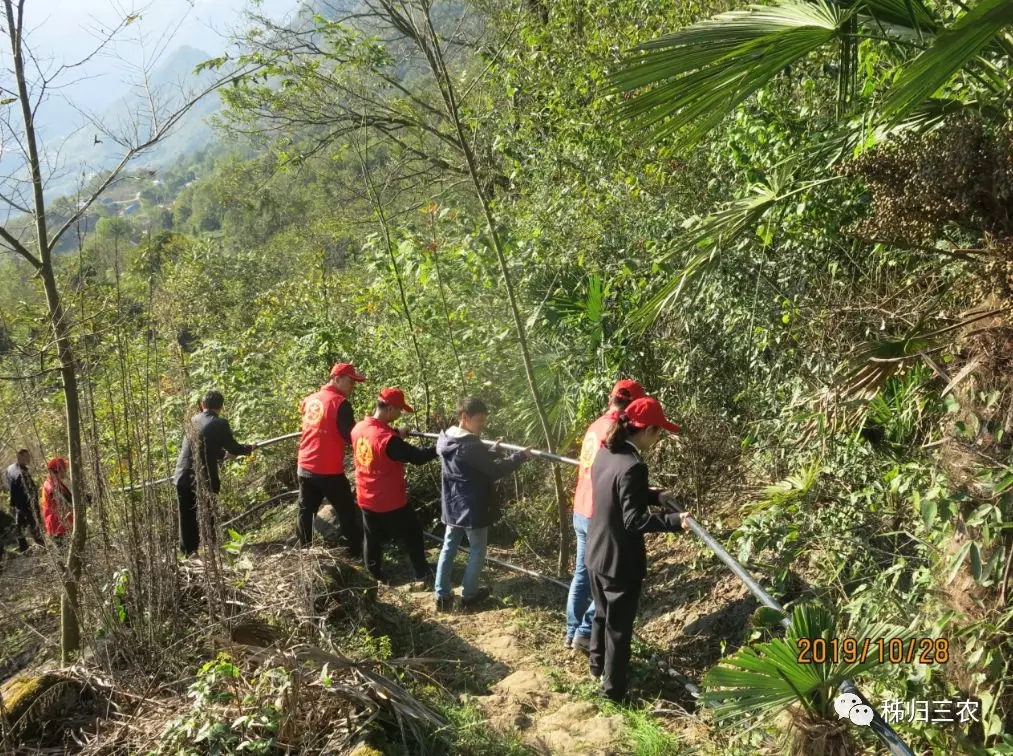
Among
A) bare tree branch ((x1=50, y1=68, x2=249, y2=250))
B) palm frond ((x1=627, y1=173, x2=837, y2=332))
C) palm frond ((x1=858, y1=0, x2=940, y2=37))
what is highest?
bare tree branch ((x1=50, y1=68, x2=249, y2=250))

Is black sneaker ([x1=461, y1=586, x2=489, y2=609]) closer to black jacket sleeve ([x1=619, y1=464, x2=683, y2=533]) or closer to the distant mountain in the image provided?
Result: black jacket sleeve ([x1=619, y1=464, x2=683, y2=533])

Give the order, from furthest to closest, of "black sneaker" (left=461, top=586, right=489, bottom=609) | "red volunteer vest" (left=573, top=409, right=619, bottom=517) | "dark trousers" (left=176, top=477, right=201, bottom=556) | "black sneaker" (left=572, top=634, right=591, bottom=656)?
"dark trousers" (left=176, top=477, right=201, bottom=556), "black sneaker" (left=461, top=586, right=489, bottom=609), "black sneaker" (left=572, top=634, right=591, bottom=656), "red volunteer vest" (left=573, top=409, right=619, bottom=517)

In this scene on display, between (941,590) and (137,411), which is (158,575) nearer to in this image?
(137,411)

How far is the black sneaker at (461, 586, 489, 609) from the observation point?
5871 millimetres

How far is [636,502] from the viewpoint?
413 cm

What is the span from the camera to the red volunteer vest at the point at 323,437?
6340mm

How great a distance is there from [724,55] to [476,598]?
162 inches

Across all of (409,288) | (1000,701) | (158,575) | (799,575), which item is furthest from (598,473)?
(409,288)

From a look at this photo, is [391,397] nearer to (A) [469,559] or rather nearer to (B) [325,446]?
(B) [325,446]

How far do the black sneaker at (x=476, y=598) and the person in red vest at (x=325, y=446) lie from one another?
4.28ft

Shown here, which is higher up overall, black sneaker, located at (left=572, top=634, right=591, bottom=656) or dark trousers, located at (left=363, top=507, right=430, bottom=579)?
dark trousers, located at (left=363, top=507, right=430, bottom=579)

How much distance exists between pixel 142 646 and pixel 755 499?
14.4ft

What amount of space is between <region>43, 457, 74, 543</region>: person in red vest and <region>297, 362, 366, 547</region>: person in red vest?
1.68 meters
